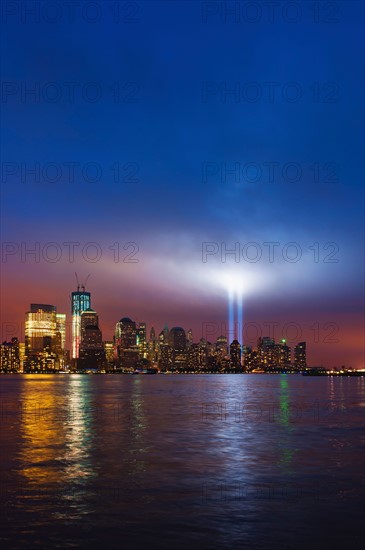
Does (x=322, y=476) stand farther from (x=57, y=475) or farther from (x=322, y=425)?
(x=322, y=425)

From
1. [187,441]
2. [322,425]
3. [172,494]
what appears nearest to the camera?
[172,494]

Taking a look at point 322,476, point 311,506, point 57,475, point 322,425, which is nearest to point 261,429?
point 322,425

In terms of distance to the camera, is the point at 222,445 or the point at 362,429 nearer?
the point at 222,445

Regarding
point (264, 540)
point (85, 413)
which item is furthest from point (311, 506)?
point (85, 413)

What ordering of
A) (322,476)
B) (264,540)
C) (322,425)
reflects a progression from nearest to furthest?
(264,540) < (322,476) < (322,425)

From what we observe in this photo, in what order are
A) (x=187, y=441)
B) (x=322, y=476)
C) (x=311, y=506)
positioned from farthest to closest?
(x=187, y=441) < (x=322, y=476) < (x=311, y=506)

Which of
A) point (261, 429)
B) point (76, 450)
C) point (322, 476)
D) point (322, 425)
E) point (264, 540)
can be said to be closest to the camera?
point (264, 540)

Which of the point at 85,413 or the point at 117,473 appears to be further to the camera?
the point at 85,413

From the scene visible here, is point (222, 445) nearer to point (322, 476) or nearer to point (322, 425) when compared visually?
point (322, 476)
